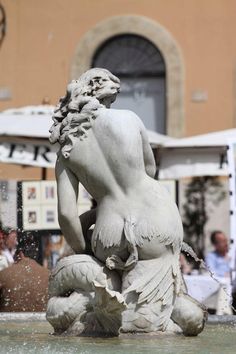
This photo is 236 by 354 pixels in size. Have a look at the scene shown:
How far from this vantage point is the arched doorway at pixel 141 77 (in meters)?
24.5

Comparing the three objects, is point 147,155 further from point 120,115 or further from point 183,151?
point 183,151

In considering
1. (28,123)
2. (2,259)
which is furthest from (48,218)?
(2,259)

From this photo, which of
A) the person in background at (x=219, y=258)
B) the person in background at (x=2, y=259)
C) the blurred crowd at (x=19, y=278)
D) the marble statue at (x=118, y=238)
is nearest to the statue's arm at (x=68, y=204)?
the marble statue at (x=118, y=238)

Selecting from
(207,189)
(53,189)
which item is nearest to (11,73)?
(207,189)

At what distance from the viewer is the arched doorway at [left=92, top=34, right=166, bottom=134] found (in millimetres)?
24469

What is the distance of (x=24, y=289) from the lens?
923 centimetres

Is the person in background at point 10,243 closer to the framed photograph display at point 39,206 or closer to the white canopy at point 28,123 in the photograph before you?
the framed photograph display at point 39,206

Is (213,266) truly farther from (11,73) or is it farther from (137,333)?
(11,73)

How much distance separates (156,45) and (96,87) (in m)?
17.9

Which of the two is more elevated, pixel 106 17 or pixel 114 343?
pixel 106 17

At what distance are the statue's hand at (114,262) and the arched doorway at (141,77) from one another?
18.1 m

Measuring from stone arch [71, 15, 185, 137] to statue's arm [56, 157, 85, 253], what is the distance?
686 inches

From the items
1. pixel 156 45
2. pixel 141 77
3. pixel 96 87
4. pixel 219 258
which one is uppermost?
pixel 156 45

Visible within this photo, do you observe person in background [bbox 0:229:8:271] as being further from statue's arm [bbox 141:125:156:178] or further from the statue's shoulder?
the statue's shoulder
